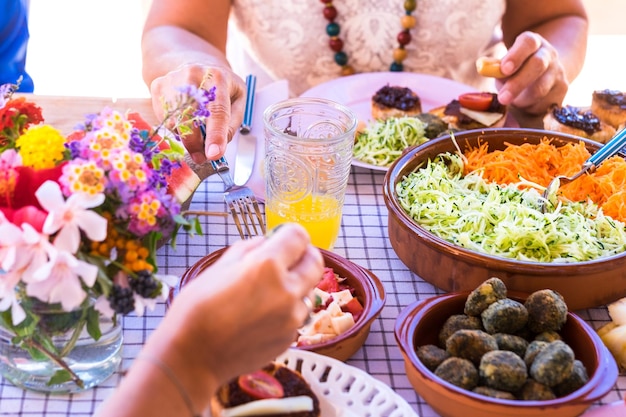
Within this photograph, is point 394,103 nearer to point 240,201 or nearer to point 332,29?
point 332,29

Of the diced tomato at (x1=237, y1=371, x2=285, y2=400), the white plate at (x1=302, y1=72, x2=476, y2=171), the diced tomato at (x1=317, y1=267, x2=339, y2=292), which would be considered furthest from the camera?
the white plate at (x1=302, y1=72, x2=476, y2=171)

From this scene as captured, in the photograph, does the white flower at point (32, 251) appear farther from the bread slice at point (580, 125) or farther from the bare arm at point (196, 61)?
the bread slice at point (580, 125)

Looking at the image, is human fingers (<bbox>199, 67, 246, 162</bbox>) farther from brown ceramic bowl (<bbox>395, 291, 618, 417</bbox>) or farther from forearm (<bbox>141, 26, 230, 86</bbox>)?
brown ceramic bowl (<bbox>395, 291, 618, 417</bbox>)

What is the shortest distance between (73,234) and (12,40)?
173 centimetres

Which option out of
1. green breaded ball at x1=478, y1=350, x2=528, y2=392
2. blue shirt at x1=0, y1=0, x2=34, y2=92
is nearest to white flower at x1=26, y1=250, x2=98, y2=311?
green breaded ball at x1=478, y1=350, x2=528, y2=392

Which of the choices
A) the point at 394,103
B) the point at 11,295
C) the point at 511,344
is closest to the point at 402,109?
the point at 394,103

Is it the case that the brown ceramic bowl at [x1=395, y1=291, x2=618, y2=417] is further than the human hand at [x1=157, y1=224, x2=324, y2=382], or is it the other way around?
the brown ceramic bowl at [x1=395, y1=291, x2=618, y2=417]

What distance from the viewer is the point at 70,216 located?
1097 millimetres

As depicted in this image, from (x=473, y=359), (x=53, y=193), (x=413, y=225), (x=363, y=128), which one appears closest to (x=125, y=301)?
(x=53, y=193)

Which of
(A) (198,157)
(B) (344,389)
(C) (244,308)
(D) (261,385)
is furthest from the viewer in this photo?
(A) (198,157)

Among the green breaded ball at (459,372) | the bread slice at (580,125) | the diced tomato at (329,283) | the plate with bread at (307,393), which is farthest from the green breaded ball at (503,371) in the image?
the bread slice at (580,125)

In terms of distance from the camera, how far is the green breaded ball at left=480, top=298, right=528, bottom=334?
134 cm

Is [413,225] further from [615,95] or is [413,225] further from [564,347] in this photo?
[615,95]

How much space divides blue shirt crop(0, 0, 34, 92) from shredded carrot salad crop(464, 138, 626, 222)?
1491 millimetres
